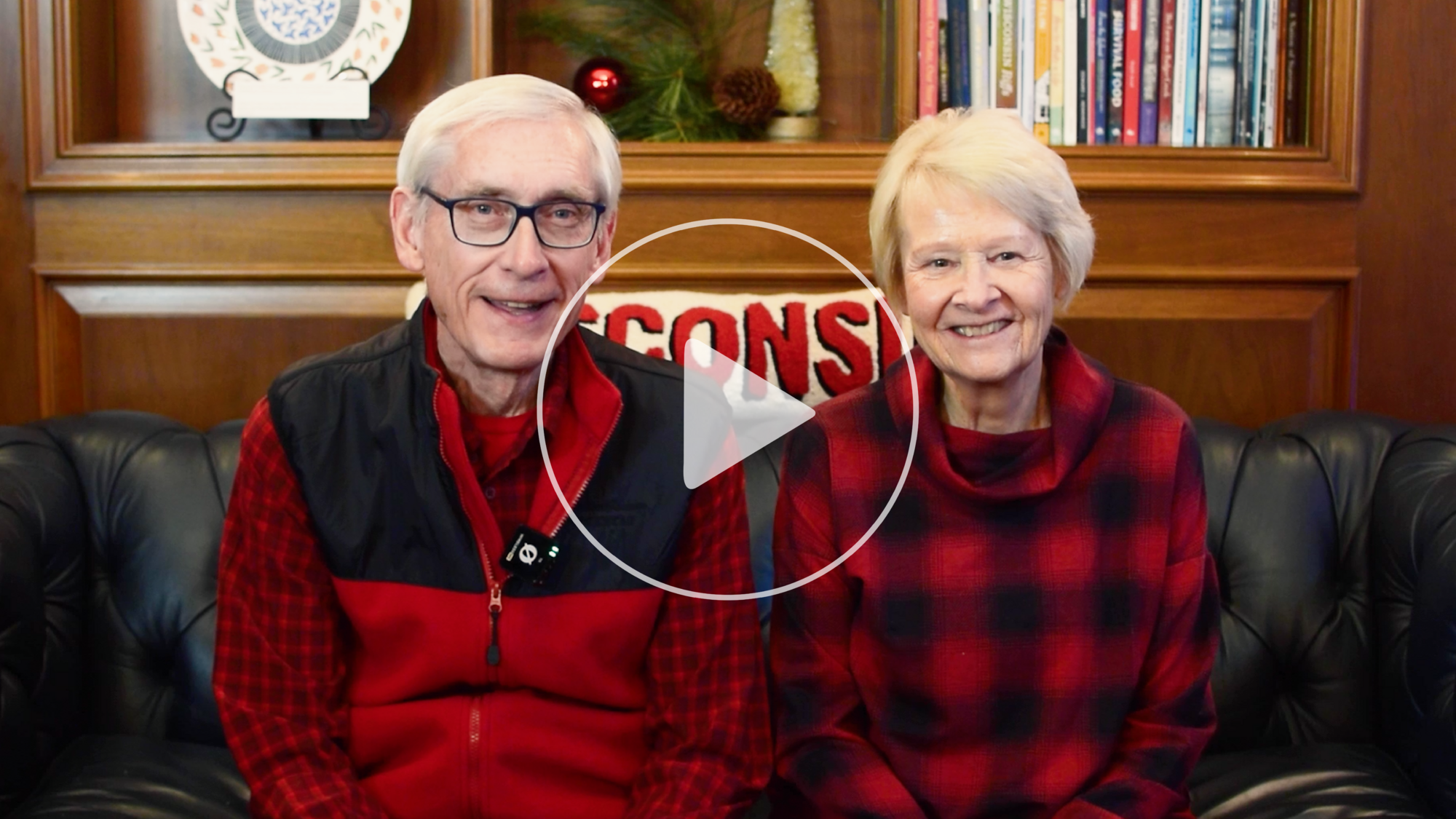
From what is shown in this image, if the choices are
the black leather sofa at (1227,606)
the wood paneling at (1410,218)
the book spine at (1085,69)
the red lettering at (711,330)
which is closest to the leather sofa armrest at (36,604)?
the black leather sofa at (1227,606)

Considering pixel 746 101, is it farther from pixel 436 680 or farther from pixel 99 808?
pixel 99 808

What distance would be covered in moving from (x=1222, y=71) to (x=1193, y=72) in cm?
5

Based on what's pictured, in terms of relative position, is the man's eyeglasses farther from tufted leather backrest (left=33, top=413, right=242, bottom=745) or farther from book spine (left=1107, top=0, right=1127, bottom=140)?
book spine (left=1107, top=0, right=1127, bottom=140)

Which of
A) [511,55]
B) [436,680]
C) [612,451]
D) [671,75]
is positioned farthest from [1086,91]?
[436,680]

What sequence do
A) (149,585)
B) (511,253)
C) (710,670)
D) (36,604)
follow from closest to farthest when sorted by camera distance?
(511,253), (710,670), (36,604), (149,585)

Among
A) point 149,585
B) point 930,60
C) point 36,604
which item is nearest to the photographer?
point 36,604

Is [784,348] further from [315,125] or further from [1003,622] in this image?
[315,125]

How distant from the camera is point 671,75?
2.09 meters

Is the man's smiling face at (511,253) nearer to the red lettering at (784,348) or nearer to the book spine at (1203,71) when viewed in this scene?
the red lettering at (784,348)

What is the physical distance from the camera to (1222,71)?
81.0 inches

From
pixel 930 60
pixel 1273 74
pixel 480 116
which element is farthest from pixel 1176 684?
pixel 1273 74

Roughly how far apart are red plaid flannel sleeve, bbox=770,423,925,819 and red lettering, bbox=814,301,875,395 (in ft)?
1.34

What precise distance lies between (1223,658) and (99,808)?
136 centimetres

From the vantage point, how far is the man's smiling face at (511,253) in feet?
3.63
